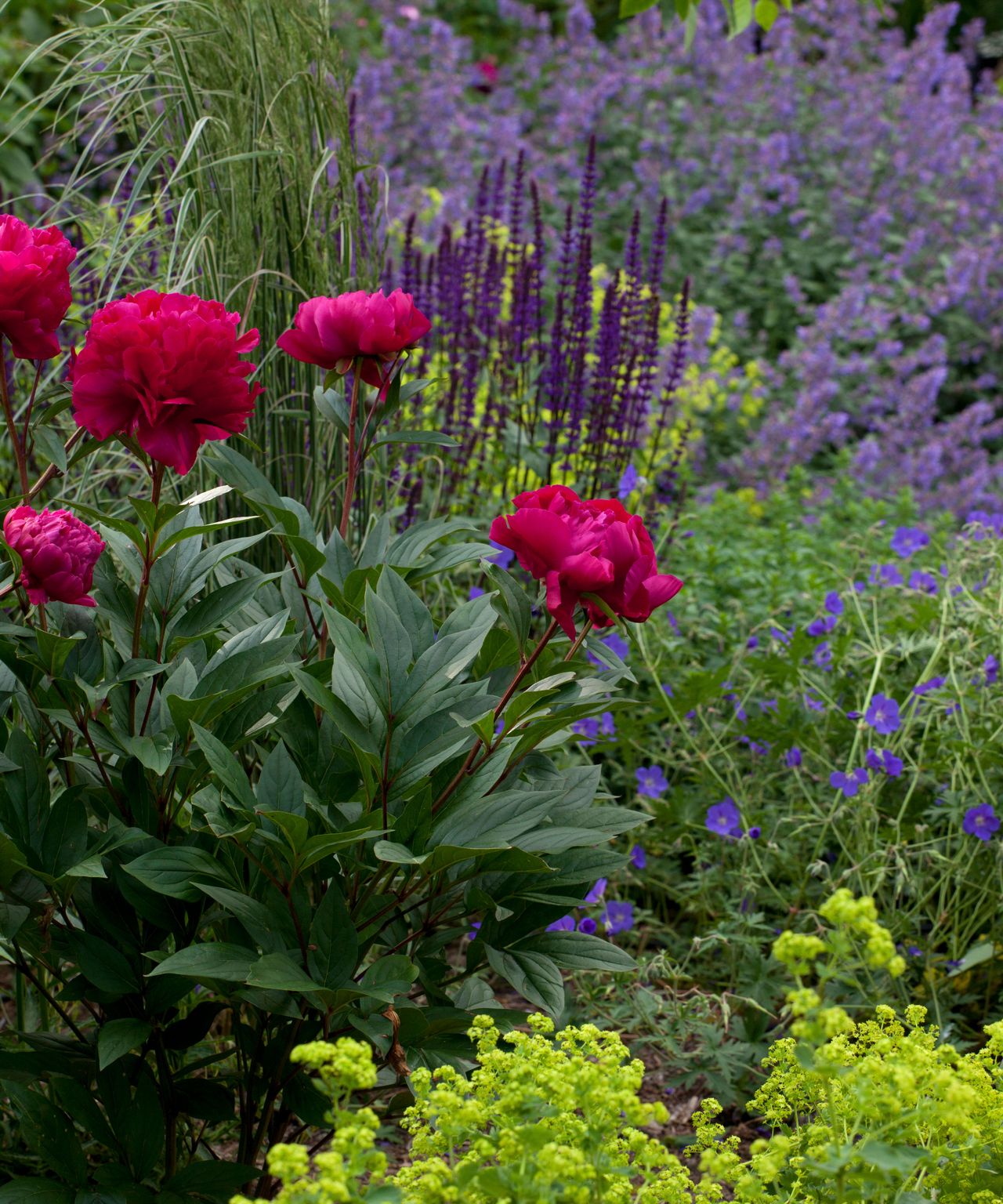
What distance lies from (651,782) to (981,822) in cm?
60

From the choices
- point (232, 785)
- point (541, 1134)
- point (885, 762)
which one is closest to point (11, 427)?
point (232, 785)

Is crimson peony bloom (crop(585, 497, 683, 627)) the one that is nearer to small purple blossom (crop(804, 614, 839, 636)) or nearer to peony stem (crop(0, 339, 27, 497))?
peony stem (crop(0, 339, 27, 497))

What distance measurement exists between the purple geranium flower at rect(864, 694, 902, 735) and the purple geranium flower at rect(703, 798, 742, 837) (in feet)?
1.01

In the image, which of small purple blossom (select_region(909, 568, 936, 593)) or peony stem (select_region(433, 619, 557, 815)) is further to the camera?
small purple blossom (select_region(909, 568, 936, 593))

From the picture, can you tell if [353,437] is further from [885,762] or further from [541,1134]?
[885,762]

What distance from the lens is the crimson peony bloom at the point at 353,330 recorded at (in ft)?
4.64

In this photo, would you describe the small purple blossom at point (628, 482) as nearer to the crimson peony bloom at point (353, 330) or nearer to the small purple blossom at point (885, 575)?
the small purple blossom at point (885, 575)

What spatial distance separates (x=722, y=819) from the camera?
7.59ft

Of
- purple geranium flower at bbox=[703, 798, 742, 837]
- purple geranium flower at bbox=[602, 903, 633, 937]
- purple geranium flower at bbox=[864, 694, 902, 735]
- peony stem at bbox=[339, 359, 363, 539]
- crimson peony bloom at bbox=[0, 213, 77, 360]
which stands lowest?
purple geranium flower at bbox=[602, 903, 633, 937]

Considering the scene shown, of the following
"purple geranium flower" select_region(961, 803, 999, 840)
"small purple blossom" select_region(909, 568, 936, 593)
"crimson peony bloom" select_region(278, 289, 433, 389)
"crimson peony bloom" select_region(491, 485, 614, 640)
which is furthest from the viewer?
"small purple blossom" select_region(909, 568, 936, 593)

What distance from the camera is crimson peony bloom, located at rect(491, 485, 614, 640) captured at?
1.15m

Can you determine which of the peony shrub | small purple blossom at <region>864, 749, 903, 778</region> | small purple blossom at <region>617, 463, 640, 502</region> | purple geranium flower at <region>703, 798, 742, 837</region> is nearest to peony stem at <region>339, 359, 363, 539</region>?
the peony shrub

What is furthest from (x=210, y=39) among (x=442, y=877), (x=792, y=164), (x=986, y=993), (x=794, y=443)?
(x=792, y=164)

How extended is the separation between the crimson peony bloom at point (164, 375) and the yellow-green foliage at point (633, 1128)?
2.06 ft
